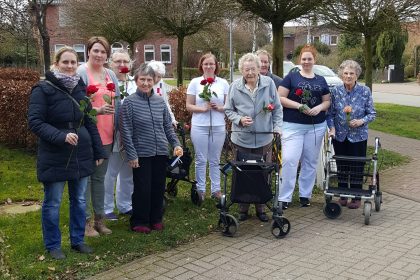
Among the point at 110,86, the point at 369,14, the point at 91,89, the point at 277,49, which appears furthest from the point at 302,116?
the point at 369,14

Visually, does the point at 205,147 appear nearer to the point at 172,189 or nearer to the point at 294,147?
the point at 172,189

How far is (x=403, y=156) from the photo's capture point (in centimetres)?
1022

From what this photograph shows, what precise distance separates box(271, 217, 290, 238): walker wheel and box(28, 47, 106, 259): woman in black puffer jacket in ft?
6.59

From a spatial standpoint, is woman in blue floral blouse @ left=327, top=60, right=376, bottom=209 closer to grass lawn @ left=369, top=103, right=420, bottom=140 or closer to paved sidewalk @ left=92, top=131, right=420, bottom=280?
→ paved sidewalk @ left=92, top=131, right=420, bottom=280

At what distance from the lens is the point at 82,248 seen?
4855 mm

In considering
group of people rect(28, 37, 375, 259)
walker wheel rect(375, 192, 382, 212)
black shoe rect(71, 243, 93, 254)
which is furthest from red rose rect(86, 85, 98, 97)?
walker wheel rect(375, 192, 382, 212)

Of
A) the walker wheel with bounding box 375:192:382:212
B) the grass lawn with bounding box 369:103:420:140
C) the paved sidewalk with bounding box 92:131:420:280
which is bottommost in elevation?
the paved sidewalk with bounding box 92:131:420:280

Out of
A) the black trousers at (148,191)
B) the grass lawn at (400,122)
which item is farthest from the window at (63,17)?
the black trousers at (148,191)

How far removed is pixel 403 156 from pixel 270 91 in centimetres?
550

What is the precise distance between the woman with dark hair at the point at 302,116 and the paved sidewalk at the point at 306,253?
2.01 feet

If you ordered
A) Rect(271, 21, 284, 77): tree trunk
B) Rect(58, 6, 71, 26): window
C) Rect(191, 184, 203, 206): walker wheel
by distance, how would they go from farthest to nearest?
Rect(58, 6, 71, 26): window → Rect(271, 21, 284, 77): tree trunk → Rect(191, 184, 203, 206): walker wheel

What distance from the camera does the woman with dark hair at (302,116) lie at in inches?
242

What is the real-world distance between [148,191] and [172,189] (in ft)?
5.02

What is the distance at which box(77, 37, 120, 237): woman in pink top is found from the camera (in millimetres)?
A: 5047
